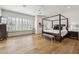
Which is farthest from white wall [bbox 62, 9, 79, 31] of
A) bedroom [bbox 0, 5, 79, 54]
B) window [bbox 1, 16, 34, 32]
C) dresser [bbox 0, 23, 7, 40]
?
dresser [bbox 0, 23, 7, 40]

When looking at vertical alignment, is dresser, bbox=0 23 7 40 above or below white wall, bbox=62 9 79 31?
below

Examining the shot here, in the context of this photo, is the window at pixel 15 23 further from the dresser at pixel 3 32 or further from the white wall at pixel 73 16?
the white wall at pixel 73 16

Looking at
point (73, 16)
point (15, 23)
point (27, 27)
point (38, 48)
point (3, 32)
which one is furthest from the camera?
point (27, 27)

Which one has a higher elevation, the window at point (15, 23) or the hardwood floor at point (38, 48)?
the window at point (15, 23)

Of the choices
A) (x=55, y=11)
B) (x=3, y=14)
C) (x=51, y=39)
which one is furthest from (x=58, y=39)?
(x=3, y=14)

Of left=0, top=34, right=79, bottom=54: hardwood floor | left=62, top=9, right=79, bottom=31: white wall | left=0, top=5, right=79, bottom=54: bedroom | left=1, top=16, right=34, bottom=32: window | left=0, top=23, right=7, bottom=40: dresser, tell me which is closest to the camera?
left=0, top=34, right=79, bottom=54: hardwood floor

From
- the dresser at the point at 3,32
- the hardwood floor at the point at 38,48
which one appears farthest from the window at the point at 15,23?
the hardwood floor at the point at 38,48

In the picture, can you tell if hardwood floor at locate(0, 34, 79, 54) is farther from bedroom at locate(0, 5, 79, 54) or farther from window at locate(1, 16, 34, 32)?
window at locate(1, 16, 34, 32)

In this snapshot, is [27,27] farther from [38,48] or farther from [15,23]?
[38,48]

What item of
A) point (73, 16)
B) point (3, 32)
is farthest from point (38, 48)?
point (3, 32)

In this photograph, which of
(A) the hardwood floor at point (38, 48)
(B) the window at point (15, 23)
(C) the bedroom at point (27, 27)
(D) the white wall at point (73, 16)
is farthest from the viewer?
(B) the window at point (15, 23)

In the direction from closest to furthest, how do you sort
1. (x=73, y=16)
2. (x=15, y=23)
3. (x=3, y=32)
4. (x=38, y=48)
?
(x=38, y=48) < (x=73, y=16) < (x=15, y=23) < (x=3, y=32)
